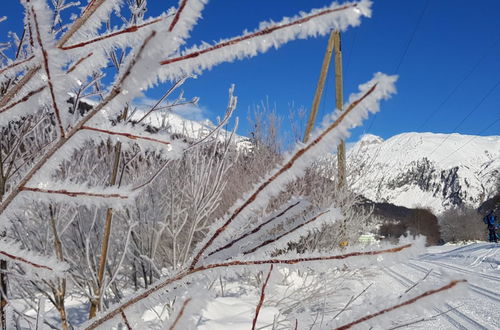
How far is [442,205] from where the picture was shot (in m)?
194

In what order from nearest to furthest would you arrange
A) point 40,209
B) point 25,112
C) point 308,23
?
point 308,23
point 25,112
point 40,209

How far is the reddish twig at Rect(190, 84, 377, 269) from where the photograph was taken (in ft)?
1.36

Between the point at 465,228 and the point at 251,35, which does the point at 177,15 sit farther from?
the point at 465,228

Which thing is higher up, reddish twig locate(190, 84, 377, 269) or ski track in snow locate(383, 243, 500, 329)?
reddish twig locate(190, 84, 377, 269)

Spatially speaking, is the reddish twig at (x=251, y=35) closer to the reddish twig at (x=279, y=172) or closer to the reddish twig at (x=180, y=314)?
the reddish twig at (x=279, y=172)

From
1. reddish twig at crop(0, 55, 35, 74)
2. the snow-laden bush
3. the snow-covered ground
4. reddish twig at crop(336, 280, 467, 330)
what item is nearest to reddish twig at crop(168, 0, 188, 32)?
the snow-laden bush

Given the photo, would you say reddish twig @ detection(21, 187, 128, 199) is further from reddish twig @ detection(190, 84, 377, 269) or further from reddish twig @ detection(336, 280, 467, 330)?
reddish twig @ detection(336, 280, 467, 330)

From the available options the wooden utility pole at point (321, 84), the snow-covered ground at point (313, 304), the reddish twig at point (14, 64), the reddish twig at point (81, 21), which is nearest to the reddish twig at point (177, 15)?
the reddish twig at point (81, 21)

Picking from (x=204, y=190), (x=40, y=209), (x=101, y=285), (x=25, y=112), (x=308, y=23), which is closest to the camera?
(x=308, y=23)

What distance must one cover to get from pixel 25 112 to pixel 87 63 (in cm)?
13

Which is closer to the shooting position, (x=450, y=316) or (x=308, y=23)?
(x=308, y=23)

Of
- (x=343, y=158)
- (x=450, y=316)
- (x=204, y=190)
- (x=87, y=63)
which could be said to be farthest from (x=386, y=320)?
(x=343, y=158)

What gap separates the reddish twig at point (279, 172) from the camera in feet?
1.36

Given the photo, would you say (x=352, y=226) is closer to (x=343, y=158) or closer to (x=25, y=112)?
(x=343, y=158)
